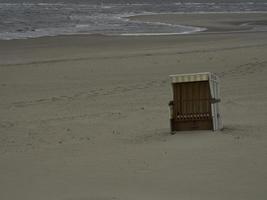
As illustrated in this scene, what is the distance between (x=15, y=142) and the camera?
896 cm

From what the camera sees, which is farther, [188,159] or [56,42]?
[56,42]

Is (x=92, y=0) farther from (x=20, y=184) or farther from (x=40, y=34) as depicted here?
(x=20, y=184)


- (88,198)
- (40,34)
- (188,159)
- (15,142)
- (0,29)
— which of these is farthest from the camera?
(0,29)

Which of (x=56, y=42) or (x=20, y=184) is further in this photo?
(x=56, y=42)

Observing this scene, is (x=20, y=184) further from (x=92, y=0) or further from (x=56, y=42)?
(x=92, y=0)

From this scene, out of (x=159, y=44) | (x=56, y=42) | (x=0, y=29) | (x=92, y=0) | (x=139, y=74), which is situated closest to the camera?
(x=139, y=74)

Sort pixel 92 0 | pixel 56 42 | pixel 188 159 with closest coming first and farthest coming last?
pixel 188 159, pixel 56 42, pixel 92 0

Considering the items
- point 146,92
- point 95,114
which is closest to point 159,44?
point 146,92

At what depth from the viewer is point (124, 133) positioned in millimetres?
9258

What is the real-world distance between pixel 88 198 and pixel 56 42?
20928mm

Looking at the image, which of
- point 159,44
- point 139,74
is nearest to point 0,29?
point 159,44

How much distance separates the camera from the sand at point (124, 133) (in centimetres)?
641

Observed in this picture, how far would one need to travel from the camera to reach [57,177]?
22.5ft

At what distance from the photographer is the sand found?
6.41 m
